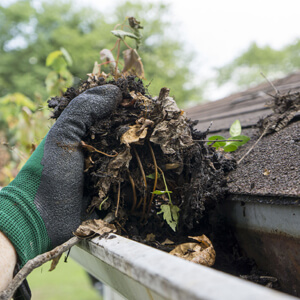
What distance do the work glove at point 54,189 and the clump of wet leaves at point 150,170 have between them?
4 centimetres

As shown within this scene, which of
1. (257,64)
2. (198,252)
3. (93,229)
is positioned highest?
(257,64)

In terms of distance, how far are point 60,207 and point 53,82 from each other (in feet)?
6.56

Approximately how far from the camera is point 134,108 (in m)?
0.97

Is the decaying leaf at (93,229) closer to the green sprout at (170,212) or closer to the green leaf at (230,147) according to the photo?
the green sprout at (170,212)

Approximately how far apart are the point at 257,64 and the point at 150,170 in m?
24.0

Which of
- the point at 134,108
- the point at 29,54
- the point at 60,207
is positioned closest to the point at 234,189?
the point at 134,108

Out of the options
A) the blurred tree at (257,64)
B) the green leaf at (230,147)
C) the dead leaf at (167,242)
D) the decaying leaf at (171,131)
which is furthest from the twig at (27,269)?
the blurred tree at (257,64)

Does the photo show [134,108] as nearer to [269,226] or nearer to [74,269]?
[269,226]

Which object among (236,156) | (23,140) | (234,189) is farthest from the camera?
(23,140)

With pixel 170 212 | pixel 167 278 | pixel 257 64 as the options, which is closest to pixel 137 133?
pixel 170 212

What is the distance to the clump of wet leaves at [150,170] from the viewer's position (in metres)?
0.88

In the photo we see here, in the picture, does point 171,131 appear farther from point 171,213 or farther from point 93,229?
point 93,229

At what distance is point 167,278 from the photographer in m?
0.44

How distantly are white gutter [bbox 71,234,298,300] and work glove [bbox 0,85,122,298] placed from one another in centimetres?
18
